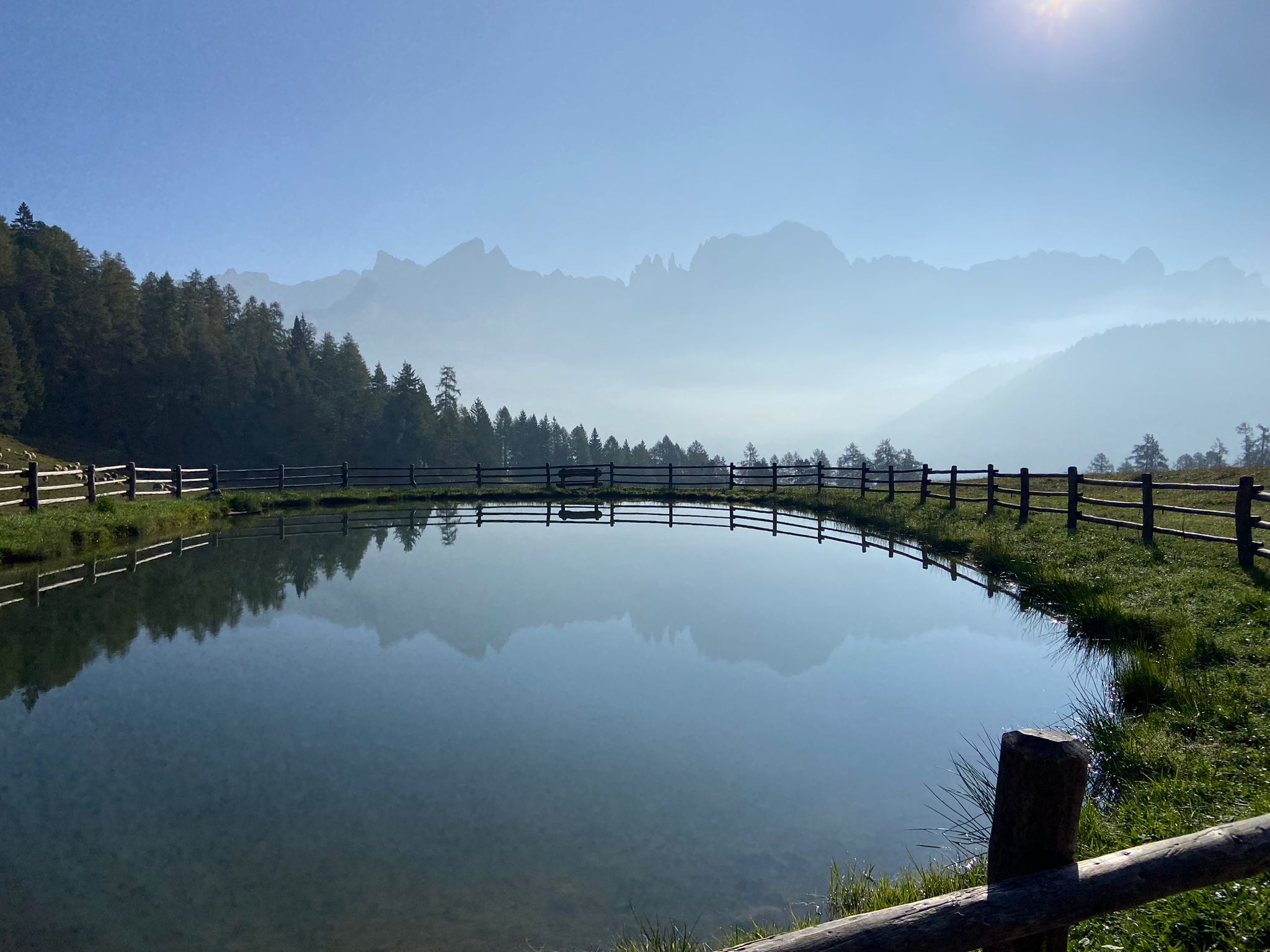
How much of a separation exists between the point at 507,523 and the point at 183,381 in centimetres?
6915

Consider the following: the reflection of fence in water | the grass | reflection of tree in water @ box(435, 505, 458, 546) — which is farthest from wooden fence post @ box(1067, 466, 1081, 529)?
reflection of tree in water @ box(435, 505, 458, 546)

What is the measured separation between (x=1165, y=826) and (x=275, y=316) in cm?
11063

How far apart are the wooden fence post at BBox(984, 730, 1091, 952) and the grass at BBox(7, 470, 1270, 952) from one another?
1742mm

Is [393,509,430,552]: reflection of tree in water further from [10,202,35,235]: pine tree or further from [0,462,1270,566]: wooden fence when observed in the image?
[10,202,35,235]: pine tree

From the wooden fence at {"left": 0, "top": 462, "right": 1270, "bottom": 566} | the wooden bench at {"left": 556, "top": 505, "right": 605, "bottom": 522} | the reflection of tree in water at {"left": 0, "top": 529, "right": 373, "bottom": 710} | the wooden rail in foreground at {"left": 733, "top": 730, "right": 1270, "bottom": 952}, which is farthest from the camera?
the wooden bench at {"left": 556, "top": 505, "right": 605, "bottom": 522}

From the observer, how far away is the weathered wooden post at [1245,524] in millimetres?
9844

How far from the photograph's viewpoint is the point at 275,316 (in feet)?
320

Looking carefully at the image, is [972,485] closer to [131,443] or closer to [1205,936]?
[1205,936]

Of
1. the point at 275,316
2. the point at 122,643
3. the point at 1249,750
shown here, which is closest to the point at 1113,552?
the point at 1249,750

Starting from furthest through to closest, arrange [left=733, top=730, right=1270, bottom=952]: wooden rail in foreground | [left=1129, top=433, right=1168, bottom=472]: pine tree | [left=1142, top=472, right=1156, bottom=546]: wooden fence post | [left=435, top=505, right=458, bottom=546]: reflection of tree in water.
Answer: [left=1129, top=433, right=1168, bottom=472]: pine tree
[left=435, top=505, right=458, bottom=546]: reflection of tree in water
[left=1142, top=472, right=1156, bottom=546]: wooden fence post
[left=733, top=730, right=1270, bottom=952]: wooden rail in foreground

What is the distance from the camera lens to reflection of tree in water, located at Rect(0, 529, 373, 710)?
27.1 feet

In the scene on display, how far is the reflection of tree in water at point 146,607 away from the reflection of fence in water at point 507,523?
2.47 feet

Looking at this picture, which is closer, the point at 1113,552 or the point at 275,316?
the point at 1113,552

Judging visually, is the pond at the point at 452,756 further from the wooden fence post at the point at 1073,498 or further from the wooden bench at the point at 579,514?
the wooden bench at the point at 579,514
